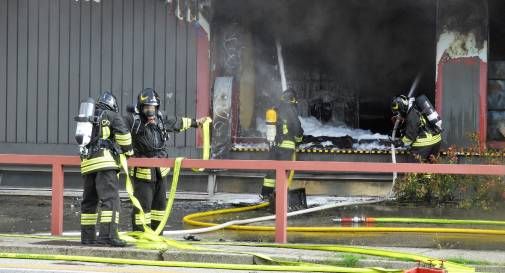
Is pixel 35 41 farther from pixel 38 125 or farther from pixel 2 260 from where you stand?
pixel 2 260

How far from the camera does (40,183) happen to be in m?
14.4

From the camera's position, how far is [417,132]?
13.0 m

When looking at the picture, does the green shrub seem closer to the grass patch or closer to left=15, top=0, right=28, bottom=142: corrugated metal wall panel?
the grass patch

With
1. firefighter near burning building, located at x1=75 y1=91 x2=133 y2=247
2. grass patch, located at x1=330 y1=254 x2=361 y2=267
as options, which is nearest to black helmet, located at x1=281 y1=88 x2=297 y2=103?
firefighter near burning building, located at x1=75 y1=91 x2=133 y2=247

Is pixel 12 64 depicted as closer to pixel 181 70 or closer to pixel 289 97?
pixel 181 70

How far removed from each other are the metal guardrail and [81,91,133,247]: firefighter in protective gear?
337 millimetres

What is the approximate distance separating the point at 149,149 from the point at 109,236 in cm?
132

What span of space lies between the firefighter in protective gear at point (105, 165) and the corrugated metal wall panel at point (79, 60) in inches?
192

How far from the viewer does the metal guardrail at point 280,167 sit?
877 cm

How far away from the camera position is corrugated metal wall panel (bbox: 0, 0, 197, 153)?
1397 centimetres

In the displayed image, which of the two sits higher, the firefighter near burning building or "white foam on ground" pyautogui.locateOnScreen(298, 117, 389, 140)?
"white foam on ground" pyautogui.locateOnScreen(298, 117, 389, 140)

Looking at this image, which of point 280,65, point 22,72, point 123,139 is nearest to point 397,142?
point 280,65

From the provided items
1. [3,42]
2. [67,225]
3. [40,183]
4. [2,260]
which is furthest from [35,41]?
[2,260]

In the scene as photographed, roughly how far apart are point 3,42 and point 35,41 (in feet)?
1.70
